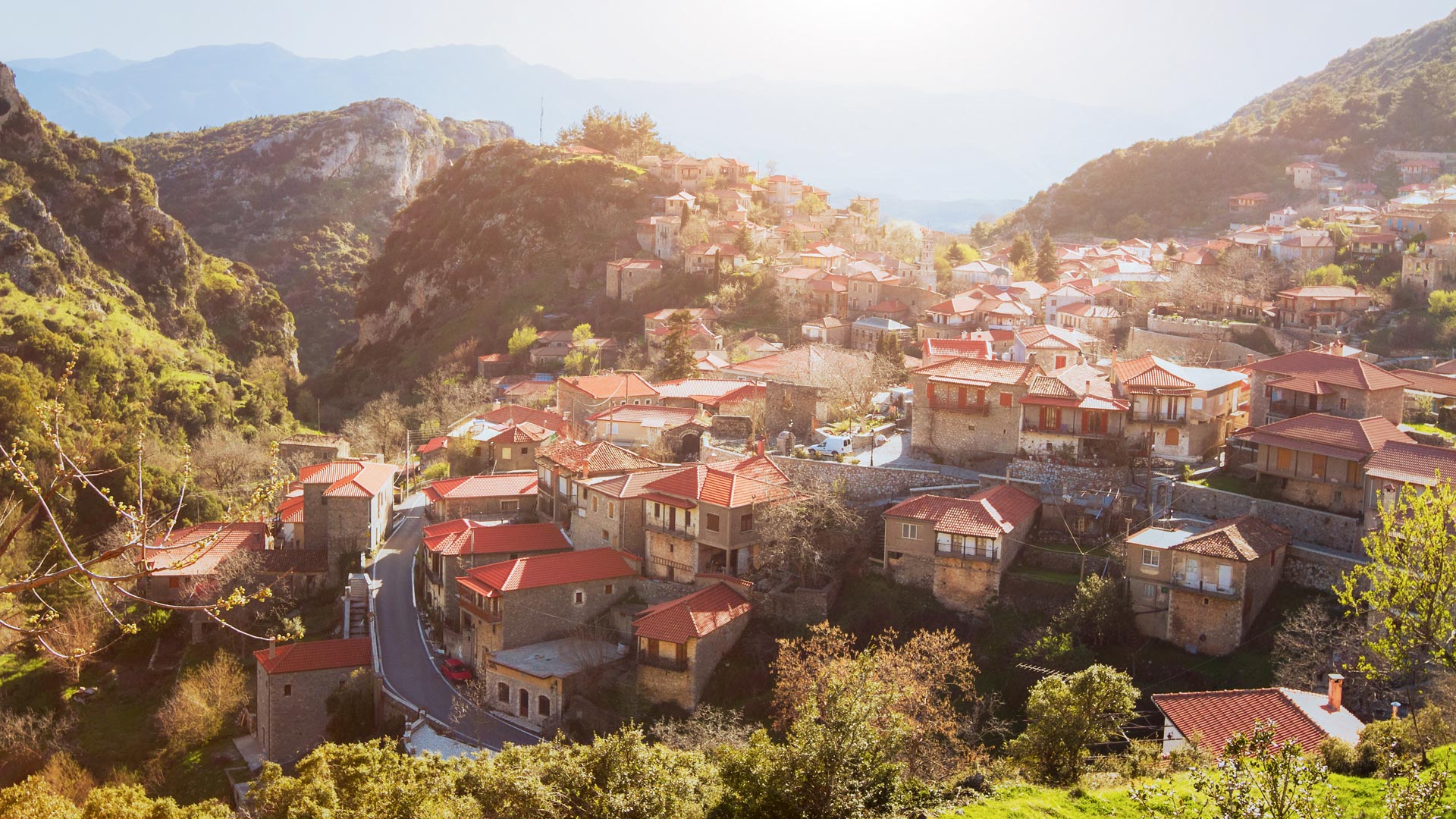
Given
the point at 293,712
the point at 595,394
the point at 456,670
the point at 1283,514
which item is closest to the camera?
the point at 1283,514

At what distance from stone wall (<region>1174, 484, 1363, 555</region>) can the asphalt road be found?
1787 cm

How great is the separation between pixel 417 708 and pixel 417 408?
3150cm

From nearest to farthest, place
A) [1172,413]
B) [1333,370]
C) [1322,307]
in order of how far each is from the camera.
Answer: [1172,413], [1333,370], [1322,307]

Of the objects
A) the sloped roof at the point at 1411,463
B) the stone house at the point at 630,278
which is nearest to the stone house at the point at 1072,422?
the sloped roof at the point at 1411,463

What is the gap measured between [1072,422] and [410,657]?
65.8 ft

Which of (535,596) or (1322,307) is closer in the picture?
(535,596)

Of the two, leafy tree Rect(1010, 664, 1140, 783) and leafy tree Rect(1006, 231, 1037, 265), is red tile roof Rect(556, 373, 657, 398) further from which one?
leafy tree Rect(1006, 231, 1037, 265)

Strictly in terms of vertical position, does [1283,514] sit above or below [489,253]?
below

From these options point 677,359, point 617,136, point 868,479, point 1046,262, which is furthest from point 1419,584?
point 617,136

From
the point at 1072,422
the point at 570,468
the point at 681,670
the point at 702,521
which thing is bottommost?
the point at 681,670

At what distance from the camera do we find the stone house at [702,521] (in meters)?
30.5

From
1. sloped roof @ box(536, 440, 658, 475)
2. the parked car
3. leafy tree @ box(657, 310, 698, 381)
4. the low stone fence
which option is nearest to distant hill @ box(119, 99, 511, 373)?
leafy tree @ box(657, 310, 698, 381)

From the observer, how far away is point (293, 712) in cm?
3048

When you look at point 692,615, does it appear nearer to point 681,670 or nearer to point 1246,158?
point 681,670
